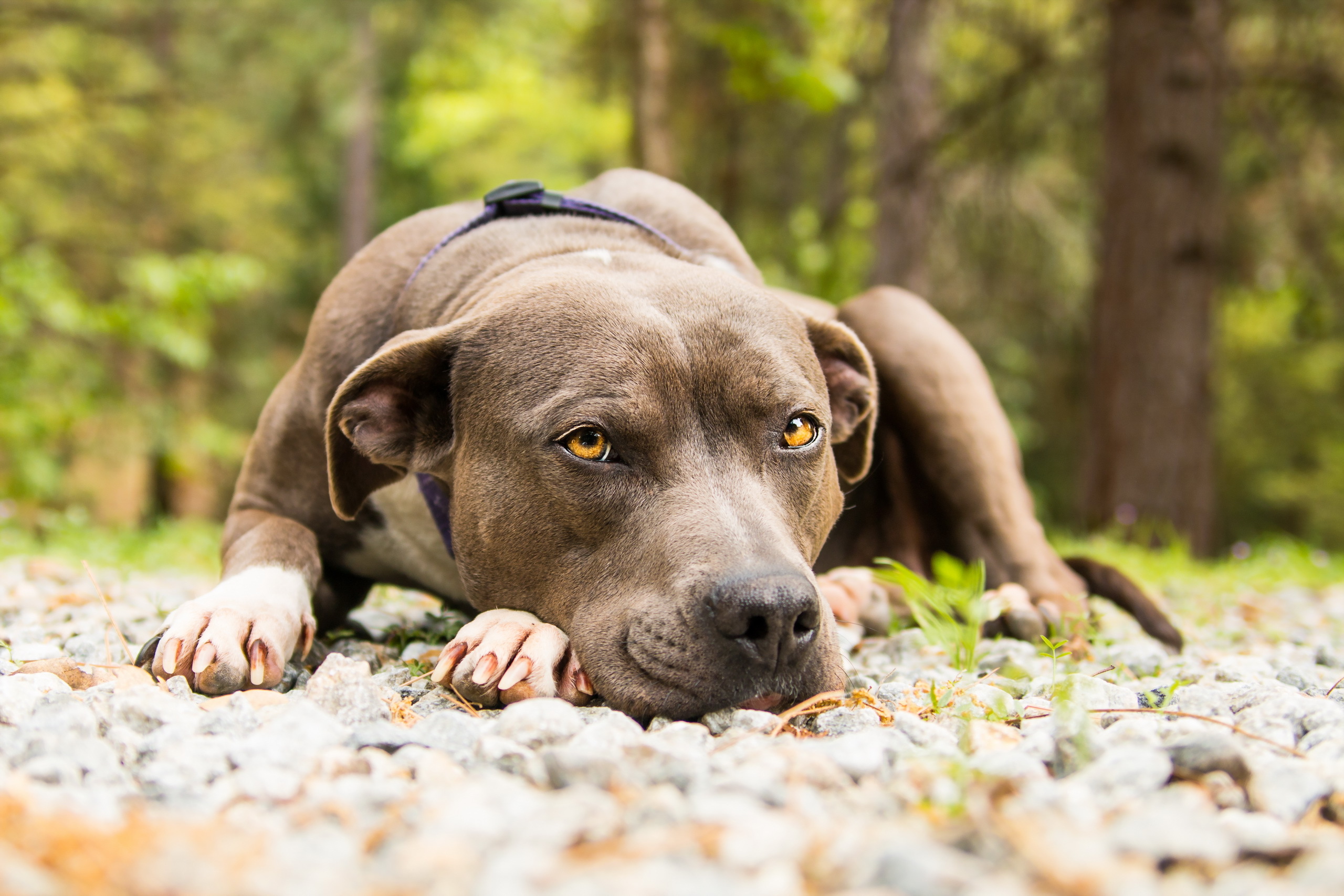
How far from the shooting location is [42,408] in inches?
373

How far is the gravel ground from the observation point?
1.18m

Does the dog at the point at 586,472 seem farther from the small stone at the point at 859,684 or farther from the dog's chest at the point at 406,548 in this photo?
the small stone at the point at 859,684

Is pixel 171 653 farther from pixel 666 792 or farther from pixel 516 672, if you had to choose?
pixel 666 792

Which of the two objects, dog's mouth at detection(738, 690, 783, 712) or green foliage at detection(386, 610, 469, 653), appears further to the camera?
green foliage at detection(386, 610, 469, 653)

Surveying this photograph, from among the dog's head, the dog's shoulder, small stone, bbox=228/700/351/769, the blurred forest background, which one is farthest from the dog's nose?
the blurred forest background

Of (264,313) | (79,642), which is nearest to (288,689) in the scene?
(79,642)

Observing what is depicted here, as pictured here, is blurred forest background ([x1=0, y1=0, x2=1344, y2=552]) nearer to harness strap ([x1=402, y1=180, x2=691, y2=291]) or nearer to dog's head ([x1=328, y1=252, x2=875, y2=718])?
harness strap ([x1=402, y1=180, x2=691, y2=291])

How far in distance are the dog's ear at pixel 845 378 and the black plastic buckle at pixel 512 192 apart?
113 cm

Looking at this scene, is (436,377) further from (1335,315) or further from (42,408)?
(1335,315)

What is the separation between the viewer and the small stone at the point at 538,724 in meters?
1.83

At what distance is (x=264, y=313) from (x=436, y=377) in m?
15.0

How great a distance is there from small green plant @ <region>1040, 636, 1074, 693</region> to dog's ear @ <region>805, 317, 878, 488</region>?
31.3 inches

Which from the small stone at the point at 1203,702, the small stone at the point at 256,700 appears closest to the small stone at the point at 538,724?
the small stone at the point at 256,700

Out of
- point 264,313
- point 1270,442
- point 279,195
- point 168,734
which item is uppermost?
point 168,734
